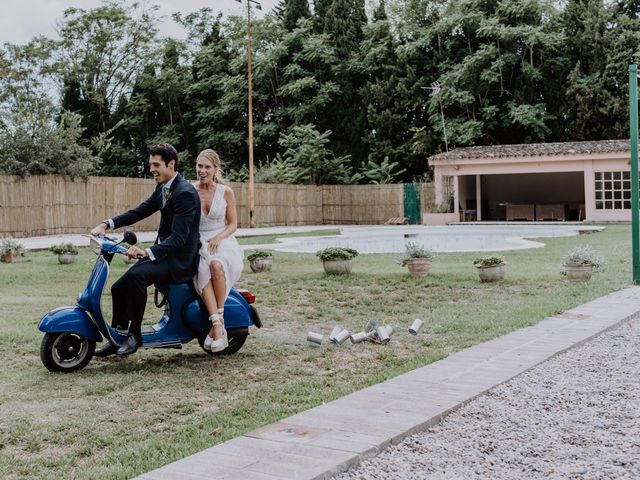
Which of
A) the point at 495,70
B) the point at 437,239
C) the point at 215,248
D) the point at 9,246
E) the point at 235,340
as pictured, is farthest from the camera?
the point at 495,70

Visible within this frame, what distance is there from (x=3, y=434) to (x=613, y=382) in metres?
3.25

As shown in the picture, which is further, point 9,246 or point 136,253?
point 9,246

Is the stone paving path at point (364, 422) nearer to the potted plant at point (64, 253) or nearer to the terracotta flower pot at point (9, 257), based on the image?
the potted plant at point (64, 253)

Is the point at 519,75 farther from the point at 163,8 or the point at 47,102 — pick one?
the point at 47,102

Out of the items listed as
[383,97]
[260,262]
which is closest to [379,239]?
[260,262]

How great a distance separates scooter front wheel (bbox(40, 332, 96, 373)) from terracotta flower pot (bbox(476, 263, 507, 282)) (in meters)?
5.59

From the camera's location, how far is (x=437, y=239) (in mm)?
20828

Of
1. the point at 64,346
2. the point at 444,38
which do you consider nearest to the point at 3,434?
the point at 64,346

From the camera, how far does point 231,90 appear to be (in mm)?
34531

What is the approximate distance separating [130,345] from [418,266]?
5715 mm

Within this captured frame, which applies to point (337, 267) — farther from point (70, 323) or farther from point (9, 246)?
point (9, 246)

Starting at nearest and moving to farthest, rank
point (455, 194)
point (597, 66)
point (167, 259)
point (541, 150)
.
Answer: point (167, 259)
point (541, 150)
point (455, 194)
point (597, 66)

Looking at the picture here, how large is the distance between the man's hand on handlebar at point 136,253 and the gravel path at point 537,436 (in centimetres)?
213

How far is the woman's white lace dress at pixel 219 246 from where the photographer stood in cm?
497
